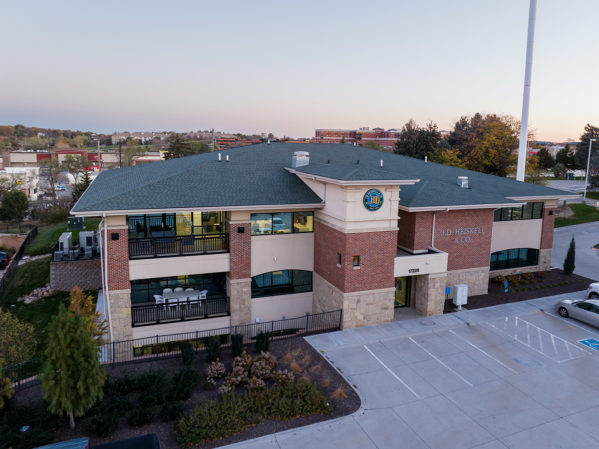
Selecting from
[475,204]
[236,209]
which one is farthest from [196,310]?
[475,204]

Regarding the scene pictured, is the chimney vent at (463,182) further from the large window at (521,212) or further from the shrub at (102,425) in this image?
the shrub at (102,425)

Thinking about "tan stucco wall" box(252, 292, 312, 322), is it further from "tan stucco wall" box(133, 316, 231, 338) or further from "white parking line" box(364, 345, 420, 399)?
"white parking line" box(364, 345, 420, 399)

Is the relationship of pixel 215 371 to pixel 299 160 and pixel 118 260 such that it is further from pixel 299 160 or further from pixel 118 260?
pixel 299 160

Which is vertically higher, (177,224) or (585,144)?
(585,144)

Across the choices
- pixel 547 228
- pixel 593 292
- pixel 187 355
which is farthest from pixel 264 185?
pixel 547 228

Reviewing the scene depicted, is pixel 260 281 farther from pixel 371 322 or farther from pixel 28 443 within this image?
pixel 28 443

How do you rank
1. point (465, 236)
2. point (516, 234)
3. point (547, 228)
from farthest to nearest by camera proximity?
point (547, 228), point (516, 234), point (465, 236)
